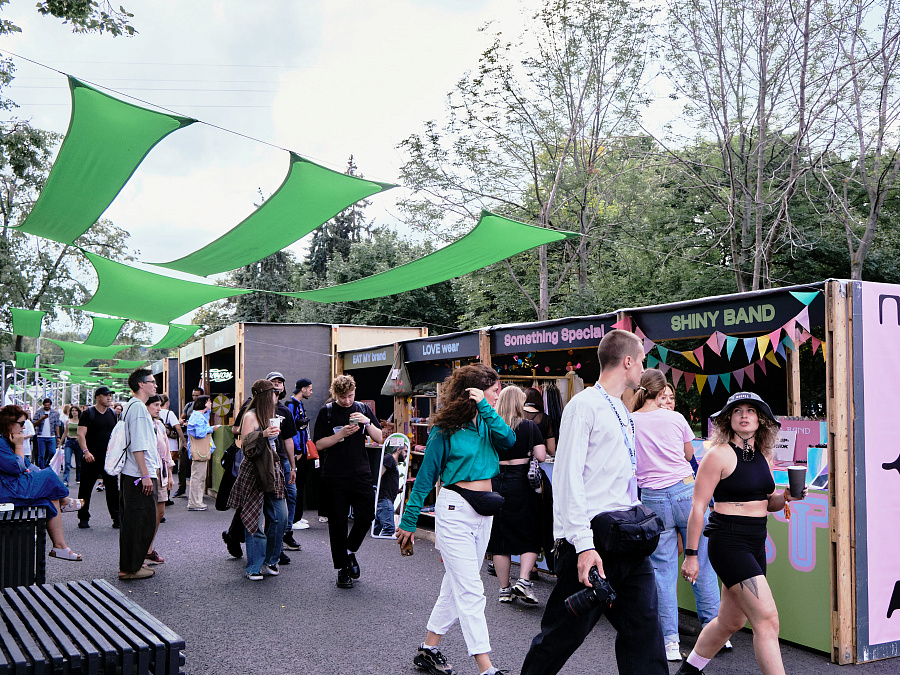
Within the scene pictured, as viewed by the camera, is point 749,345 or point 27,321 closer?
point 749,345

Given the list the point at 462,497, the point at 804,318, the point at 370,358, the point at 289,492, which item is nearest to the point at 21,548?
the point at 289,492

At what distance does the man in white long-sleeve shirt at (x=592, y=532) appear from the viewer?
111 inches

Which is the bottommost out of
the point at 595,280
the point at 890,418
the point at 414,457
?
the point at 414,457

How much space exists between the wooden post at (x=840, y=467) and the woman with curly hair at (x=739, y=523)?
899mm

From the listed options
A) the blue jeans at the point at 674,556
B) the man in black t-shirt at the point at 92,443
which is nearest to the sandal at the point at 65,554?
the man in black t-shirt at the point at 92,443

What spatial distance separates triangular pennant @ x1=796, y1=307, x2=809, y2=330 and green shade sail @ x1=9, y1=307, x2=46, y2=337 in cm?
1266

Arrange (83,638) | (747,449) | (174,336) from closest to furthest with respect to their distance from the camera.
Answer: (83,638) < (747,449) < (174,336)

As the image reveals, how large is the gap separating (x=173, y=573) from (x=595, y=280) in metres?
15.8

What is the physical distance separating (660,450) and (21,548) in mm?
4209

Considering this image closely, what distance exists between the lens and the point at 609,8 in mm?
16938

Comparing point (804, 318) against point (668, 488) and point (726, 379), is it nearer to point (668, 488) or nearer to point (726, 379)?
point (668, 488)

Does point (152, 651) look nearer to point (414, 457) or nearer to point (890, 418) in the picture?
point (890, 418)

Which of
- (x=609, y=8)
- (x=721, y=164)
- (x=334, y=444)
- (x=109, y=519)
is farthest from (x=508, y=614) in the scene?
(x=609, y=8)

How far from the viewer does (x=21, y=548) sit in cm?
473
